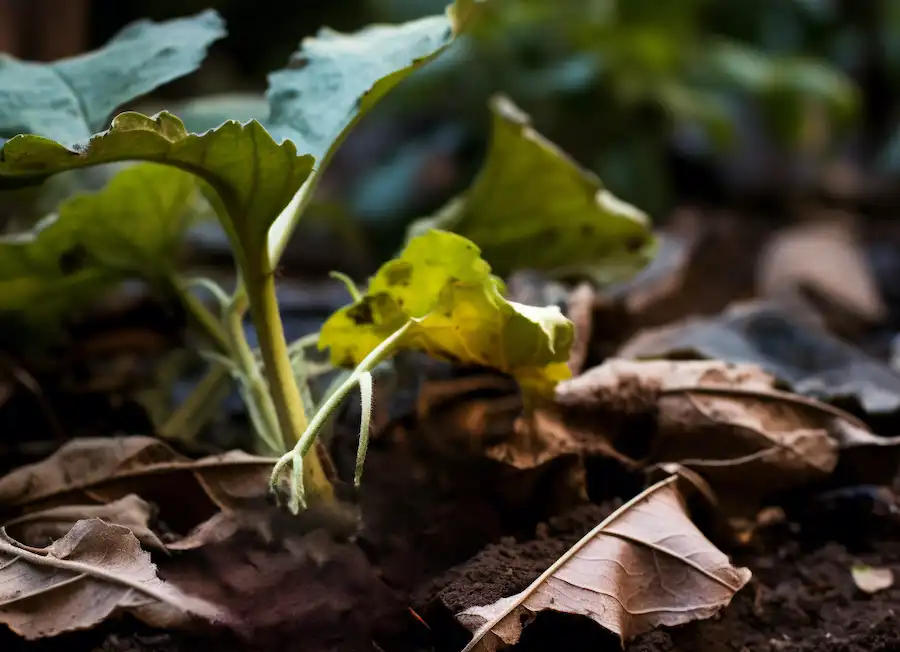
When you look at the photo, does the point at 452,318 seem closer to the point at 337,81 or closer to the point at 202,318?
the point at 337,81

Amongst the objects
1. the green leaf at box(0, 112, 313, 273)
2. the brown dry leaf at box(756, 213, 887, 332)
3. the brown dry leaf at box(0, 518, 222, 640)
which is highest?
the green leaf at box(0, 112, 313, 273)

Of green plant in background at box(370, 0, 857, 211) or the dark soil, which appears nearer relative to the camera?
the dark soil

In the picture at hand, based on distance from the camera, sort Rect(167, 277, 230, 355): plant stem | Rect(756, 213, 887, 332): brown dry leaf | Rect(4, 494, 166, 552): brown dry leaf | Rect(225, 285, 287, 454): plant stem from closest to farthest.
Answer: Rect(4, 494, 166, 552): brown dry leaf → Rect(225, 285, 287, 454): plant stem → Rect(167, 277, 230, 355): plant stem → Rect(756, 213, 887, 332): brown dry leaf

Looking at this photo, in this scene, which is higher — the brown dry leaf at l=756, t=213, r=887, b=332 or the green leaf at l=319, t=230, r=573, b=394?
the green leaf at l=319, t=230, r=573, b=394

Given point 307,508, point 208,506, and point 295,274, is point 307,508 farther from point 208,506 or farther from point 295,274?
point 295,274

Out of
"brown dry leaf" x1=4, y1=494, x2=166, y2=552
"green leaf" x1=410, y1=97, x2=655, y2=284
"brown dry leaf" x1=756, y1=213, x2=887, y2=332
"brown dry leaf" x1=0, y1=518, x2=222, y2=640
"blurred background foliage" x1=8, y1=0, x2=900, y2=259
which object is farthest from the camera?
"blurred background foliage" x1=8, y1=0, x2=900, y2=259

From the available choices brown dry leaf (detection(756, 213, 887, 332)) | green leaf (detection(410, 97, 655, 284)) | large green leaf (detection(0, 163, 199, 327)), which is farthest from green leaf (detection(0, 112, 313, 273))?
brown dry leaf (detection(756, 213, 887, 332))

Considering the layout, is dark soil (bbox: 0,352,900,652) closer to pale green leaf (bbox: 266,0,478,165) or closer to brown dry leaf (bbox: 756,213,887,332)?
pale green leaf (bbox: 266,0,478,165)
